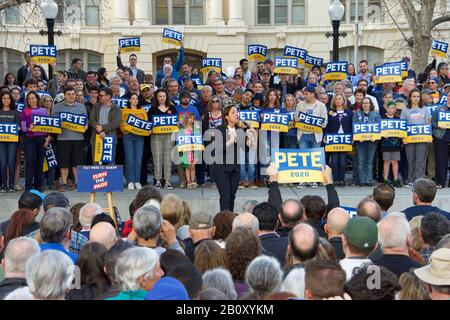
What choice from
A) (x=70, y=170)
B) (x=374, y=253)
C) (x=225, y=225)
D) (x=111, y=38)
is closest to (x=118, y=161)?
(x=70, y=170)

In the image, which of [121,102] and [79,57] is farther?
[79,57]

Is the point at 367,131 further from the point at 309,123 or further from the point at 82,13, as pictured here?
the point at 82,13

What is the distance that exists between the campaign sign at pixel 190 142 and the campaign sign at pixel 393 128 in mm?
3441

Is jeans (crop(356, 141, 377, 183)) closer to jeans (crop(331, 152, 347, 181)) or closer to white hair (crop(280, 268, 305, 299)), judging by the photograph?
jeans (crop(331, 152, 347, 181))

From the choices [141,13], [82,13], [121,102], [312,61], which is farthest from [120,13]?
[121,102]

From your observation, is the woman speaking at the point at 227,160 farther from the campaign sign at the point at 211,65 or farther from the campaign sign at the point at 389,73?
the campaign sign at the point at 211,65

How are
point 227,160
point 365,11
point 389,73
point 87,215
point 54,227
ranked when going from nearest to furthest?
1. point 54,227
2. point 87,215
3. point 227,160
4. point 389,73
5. point 365,11

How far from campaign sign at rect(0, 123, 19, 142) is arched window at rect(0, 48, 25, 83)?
74.3 ft

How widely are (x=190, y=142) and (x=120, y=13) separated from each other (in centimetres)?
2167

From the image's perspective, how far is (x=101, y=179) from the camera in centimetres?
991

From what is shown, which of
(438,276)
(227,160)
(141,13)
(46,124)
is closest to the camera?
(438,276)

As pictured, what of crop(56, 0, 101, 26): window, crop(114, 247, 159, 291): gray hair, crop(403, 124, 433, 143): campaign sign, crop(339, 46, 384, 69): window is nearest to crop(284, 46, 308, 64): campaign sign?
crop(403, 124, 433, 143): campaign sign

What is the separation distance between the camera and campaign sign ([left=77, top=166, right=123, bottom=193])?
9.90 metres
